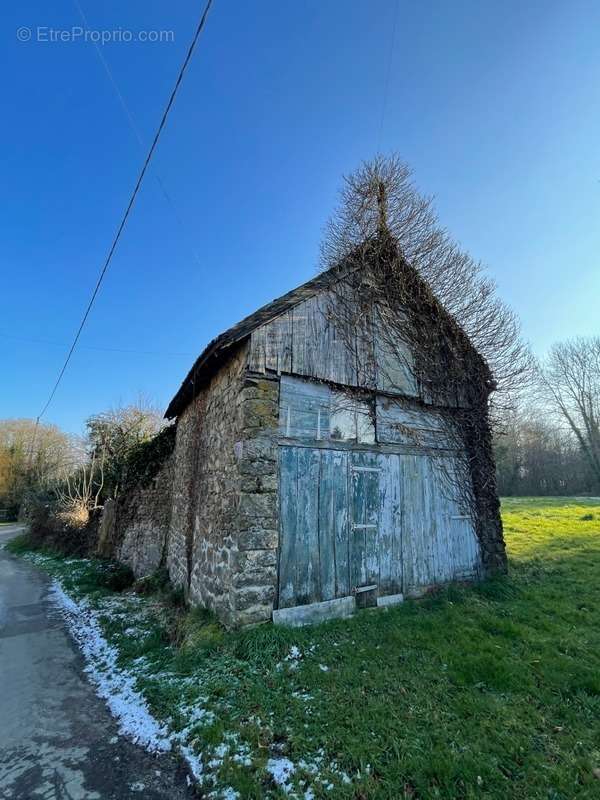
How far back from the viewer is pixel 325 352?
20.4 ft

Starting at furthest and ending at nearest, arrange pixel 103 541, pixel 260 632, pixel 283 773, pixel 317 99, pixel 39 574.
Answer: pixel 103 541, pixel 39 574, pixel 317 99, pixel 260 632, pixel 283 773

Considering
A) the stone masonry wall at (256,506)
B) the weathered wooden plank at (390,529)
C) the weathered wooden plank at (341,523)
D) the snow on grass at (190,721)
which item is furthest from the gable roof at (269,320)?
the snow on grass at (190,721)

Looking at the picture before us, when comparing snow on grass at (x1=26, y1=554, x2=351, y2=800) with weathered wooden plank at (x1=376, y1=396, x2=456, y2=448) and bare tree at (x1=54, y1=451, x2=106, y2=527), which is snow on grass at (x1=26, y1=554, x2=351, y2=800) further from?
bare tree at (x1=54, y1=451, x2=106, y2=527)

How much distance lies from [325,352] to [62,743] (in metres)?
5.49

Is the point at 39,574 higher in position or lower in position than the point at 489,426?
lower

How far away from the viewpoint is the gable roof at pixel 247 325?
562 cm

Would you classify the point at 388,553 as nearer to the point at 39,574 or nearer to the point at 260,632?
the point at 260,632

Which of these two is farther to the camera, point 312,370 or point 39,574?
point 39,574

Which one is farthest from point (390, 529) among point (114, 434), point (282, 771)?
point (114, 434)

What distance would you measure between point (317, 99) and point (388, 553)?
7986 mm

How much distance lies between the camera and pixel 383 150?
8961mm

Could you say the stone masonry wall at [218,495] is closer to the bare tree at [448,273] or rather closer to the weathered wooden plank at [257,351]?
the weathered wooden plank at [257,351]

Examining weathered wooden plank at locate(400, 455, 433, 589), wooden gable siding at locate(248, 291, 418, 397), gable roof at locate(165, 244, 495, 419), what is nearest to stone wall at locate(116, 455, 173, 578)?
gable roof at locate(165, 244, 495, 419)

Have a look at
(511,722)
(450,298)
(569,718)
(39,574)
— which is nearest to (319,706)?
(511,722)
